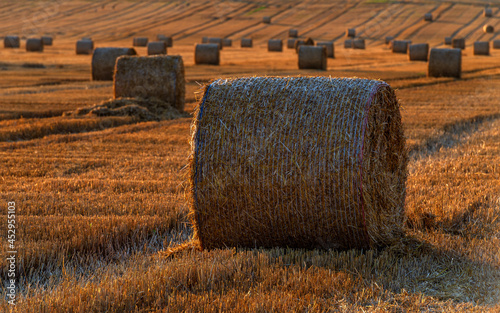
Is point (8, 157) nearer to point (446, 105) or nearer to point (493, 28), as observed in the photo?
point (446, 105)

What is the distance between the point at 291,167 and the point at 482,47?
3728 centimetres

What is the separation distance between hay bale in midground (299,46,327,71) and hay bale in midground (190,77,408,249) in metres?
22.1

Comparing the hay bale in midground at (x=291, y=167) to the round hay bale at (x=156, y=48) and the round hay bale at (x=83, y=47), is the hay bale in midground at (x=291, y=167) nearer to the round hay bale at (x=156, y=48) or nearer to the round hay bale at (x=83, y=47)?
the round hay bale at (x=156, y=48)

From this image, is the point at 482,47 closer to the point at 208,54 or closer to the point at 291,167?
the point at 208,54

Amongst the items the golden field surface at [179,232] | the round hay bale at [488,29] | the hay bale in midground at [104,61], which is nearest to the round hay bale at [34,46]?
the hay bale in midground at [104,61]

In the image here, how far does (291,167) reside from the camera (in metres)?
4.65

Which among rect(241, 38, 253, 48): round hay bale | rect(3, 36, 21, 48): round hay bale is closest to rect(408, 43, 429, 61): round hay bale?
rect(241, 38, 253, 48): round hay bale

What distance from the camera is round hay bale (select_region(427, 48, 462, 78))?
72.5 ft

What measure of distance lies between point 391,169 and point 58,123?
24.5 ft

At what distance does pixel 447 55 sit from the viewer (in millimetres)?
22219

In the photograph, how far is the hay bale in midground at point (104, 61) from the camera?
21141 mm

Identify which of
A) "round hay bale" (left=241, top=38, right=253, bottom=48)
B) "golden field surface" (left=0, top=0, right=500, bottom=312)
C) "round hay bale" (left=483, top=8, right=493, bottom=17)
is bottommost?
"golden field surface" (left=0, top=0, right=500, bottom=312)

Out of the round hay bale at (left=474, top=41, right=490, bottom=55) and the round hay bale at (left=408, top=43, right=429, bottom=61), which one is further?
the round hay bale at (left=474, top=41, right=490, bottom=55)

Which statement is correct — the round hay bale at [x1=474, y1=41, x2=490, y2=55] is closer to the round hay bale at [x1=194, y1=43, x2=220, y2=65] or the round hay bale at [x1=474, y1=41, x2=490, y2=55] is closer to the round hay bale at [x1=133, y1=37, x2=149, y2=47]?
the round hay bale at [x1=194, y1=43, x2=220, y2=65]
